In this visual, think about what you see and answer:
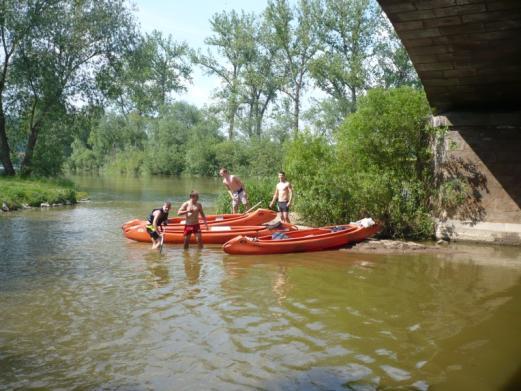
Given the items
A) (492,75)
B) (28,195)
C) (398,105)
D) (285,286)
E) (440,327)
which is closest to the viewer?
(440,327)

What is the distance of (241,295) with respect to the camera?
8320 millimetres

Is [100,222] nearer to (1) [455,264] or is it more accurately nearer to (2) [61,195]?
(2) [61,195]

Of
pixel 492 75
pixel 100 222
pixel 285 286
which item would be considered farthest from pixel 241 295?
pixel 100 222

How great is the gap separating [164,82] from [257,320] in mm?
55066

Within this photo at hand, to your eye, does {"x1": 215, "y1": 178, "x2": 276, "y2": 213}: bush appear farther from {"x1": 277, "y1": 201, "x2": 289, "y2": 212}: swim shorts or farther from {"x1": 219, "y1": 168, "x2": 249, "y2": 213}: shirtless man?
{"x1": 277, "y1": 201, "x2": 289, "y2": 212}: swim shorts

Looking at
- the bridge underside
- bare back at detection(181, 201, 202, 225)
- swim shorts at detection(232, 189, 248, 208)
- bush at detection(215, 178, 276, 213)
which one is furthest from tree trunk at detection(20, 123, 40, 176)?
the bridge underside

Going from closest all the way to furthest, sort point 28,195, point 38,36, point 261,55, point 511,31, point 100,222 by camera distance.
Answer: point 511,31 → point 100,222 → point 28,195 → point 38,36 → point 261,55

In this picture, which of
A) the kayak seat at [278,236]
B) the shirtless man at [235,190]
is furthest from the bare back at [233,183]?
the kayak seat at [278,236]

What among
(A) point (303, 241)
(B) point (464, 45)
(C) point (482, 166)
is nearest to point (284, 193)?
(A) point (303, 241)

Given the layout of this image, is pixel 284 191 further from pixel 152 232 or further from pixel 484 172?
pixel 484 172

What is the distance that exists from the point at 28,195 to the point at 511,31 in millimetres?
19892

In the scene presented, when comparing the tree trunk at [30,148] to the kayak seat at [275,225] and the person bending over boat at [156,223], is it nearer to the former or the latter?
the person bending over boat at [156,223]

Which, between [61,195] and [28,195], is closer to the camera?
[28,195]

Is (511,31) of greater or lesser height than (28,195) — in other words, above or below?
above
